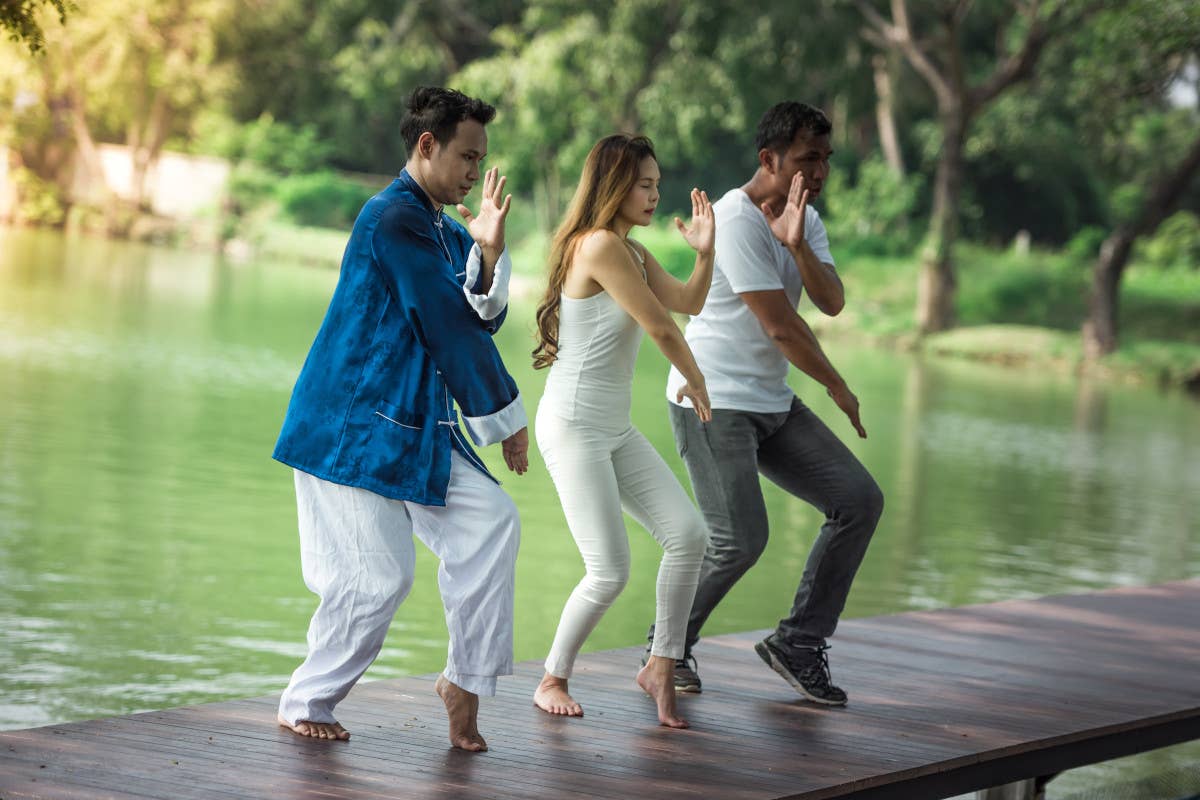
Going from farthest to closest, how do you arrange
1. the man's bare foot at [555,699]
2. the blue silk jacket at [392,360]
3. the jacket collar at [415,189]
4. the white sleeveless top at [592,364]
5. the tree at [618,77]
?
the tree at [618,77] < the man's bare foot at [555,699] < the white sleeveless top at [592,364] < the jacket collar at [415,189] < the blue silk jacket at [392,360]

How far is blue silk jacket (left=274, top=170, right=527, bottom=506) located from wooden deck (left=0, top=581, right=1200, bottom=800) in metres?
0.74

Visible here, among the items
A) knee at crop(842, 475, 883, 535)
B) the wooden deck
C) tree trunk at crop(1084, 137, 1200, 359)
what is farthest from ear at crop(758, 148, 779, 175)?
tree trunk at crop(1084, 137, 1200, 359)

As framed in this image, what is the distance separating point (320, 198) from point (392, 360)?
39799 mm

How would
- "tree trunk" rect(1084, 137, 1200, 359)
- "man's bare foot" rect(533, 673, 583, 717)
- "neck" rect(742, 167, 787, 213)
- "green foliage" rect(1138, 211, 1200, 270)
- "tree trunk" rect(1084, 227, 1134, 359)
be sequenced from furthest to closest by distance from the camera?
"tree trunk" rect(1084, 227, 1134, 359) < "green foliage" rect(1138, 211, 1200, 270) < "tree trunk" rect(1084, 137, 1200, 359) < "neck" rect(742, 167, 787, 213) < "man's bare foot" rect(533, 673, 583, 717)

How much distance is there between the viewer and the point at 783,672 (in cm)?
537

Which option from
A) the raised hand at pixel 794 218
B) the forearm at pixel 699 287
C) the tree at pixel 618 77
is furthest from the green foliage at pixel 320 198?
the forearm at pixel 699 287

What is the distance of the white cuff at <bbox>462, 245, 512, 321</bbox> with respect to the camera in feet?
14.0

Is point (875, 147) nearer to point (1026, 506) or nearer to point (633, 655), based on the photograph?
point (1026, 506)

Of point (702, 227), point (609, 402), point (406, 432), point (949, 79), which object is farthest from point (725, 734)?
point (949, 79)

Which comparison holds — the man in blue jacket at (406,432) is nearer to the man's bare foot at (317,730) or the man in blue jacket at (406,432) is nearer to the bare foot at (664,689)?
the man's bare foot at (317,730)

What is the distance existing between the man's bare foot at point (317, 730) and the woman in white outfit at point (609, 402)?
30.7 inches

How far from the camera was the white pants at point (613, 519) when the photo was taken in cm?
481

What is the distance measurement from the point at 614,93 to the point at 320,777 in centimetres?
3139

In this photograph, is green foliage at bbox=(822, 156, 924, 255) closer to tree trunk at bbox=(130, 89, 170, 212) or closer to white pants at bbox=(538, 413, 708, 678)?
tree trunk at bbox=(130, 89, 170, 212)
